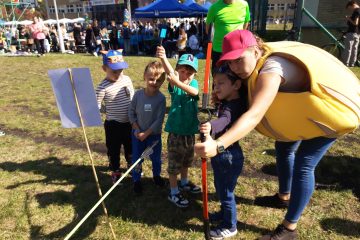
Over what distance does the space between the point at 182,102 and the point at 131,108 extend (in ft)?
2.04

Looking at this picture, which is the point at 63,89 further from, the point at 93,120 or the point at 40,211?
the point at 40,211

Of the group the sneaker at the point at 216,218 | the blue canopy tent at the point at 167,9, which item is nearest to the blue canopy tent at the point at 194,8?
the blue canopy tent at the point at 167,9

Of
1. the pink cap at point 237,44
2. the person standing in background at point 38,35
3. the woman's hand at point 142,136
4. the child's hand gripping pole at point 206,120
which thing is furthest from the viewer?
the person standing in background at point 38,35

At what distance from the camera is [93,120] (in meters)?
3.02

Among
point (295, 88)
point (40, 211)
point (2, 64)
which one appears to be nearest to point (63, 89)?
point (40, 211)

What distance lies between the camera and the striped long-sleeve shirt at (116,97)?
3523 mm

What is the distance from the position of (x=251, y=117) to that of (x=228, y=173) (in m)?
0.82

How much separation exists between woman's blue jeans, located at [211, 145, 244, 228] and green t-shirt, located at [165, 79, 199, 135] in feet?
1.70

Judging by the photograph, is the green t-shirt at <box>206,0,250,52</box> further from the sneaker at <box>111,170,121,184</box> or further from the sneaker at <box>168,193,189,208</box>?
the sneaker at <box>168,193,189,208</box>

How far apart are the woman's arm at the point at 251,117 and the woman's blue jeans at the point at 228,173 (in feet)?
2.09

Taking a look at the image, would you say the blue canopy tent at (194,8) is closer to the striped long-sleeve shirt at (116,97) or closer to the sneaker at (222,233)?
the striped long-sleeve shirt at (116,97)

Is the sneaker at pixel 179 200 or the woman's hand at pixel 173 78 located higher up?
the woman's hand at pixel 173 78

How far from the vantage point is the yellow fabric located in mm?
2131

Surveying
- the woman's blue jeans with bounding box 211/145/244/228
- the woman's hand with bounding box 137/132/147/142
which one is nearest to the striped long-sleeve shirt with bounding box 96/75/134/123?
the woman's hand with bounding box 137/132/147/142
